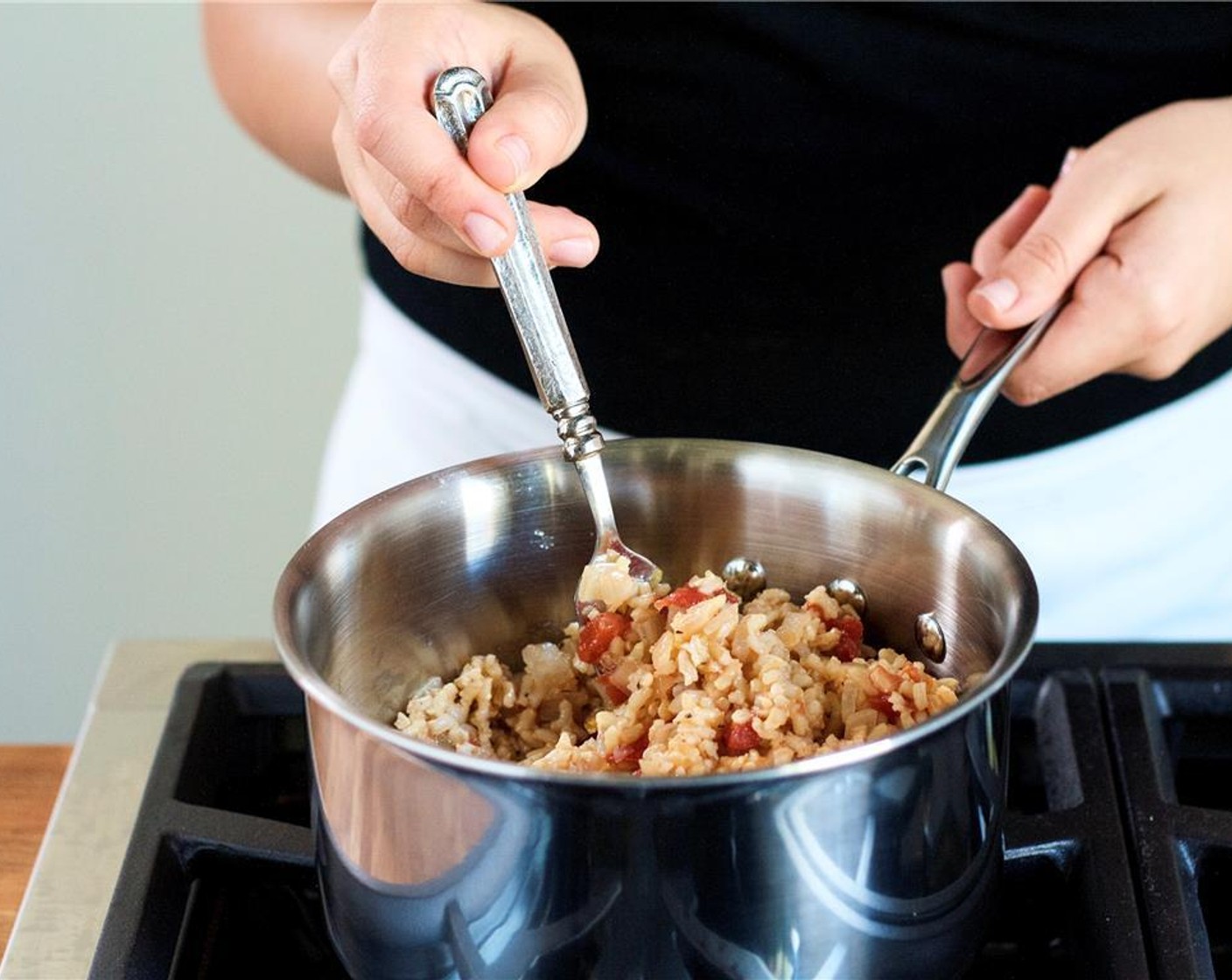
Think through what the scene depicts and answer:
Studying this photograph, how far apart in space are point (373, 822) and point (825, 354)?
62 centimetres

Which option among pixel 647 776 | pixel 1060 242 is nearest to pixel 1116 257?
pixel 1060 242

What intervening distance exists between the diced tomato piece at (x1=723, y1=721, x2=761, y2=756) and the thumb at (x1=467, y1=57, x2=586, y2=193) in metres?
0.25

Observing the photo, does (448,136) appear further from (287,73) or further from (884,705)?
(287,73)

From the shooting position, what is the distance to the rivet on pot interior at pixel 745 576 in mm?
746

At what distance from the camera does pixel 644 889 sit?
53cm

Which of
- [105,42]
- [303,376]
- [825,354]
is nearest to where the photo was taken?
[825,354]

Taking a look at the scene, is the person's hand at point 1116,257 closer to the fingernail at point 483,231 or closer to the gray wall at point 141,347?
the fingernail at point 483,231

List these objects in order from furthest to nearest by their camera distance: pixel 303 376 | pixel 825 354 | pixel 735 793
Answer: pixel 303 376, pixel 825 354, pixel 735 793

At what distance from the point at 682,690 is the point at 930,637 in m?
0.12

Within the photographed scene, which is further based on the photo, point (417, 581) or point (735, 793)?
point (417, 581)

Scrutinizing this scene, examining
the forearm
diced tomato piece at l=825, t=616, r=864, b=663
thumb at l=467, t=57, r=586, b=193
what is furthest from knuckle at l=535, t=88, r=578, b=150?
the forearm

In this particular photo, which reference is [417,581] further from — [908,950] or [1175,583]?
[1175,583]

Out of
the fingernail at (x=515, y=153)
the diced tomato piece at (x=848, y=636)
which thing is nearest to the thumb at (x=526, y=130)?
the fingernail at (x=515, y=153)

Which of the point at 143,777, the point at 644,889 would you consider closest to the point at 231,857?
the point at 143,777
